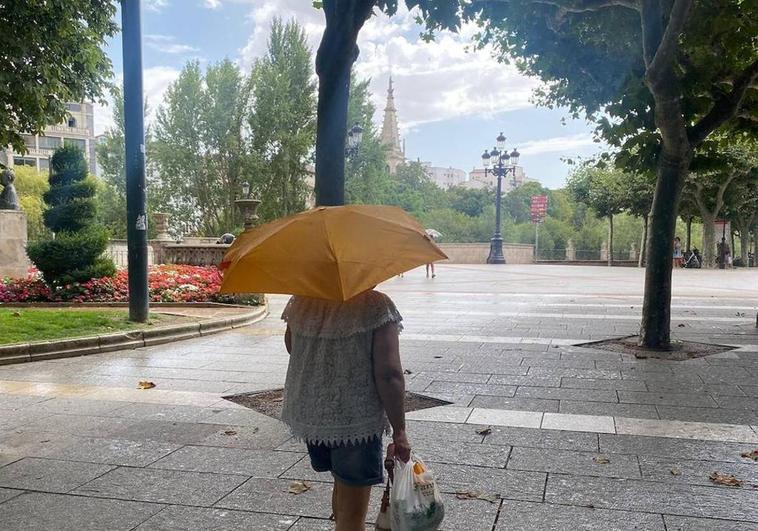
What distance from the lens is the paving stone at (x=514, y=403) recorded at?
5.67 m

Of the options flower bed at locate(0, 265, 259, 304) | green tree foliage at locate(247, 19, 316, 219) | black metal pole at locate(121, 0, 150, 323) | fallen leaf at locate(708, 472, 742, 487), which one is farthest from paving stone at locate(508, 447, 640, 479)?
green tree foliage at locate(247, 19, 316, 219)

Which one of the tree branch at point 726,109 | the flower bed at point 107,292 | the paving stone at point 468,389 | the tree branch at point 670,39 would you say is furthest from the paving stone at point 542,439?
the flower bed at point 107,292

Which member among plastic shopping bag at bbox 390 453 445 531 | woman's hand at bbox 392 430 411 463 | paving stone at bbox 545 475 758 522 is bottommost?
paving stone at bbox 545 475 758 522

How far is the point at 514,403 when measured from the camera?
19.2ft

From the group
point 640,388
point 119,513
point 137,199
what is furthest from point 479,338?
point 119,513

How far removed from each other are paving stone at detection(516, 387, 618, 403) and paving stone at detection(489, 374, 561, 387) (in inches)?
8.6

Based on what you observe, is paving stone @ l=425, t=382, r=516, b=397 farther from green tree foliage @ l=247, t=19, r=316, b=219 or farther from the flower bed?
green tree foliage @ l=247, t=19, r=316, b=219

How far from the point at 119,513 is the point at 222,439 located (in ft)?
4.46

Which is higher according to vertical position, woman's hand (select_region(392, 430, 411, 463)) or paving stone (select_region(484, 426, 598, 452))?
woman's hand (select_region(392, 430, 411, 463))

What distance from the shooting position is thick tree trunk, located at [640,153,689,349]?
8523 millimetres

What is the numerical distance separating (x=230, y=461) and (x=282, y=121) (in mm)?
39342

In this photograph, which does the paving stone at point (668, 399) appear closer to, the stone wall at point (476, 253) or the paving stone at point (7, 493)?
the paving stone at point (7, 493)

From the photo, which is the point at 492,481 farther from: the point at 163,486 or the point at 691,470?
the point at 163,486

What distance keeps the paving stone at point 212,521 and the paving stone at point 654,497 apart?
155 centimetres
